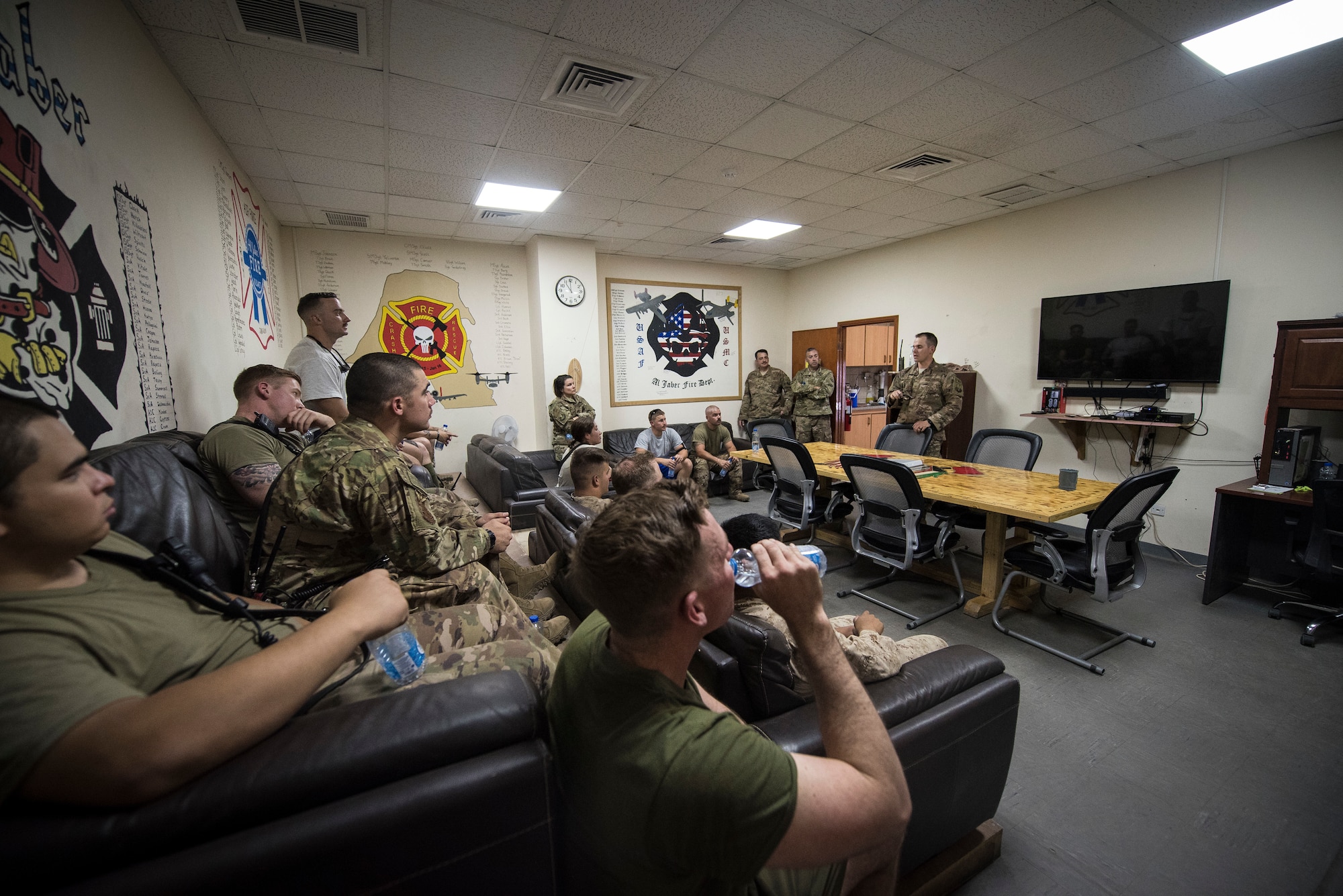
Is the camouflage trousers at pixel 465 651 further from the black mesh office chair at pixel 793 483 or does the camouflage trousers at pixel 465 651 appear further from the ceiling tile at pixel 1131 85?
the ceiling tile at pixel 1131 85

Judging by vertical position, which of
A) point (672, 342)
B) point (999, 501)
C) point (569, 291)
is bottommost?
point (999, 501)

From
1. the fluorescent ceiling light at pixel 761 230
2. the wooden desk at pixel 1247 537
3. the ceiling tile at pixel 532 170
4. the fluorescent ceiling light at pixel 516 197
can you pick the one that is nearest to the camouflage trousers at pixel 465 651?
the ceiling tile at pixel 532 170

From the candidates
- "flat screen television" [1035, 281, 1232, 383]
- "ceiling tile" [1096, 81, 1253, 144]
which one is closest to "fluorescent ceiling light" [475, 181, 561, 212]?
"ceiling tile" [1096, 81, 1253, 144]

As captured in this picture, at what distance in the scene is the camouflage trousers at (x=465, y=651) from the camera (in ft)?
3.45

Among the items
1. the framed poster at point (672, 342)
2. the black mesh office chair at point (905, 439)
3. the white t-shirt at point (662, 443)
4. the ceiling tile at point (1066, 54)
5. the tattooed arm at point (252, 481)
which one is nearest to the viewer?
the tattooed arm at point (252, 481)

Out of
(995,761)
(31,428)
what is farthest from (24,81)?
(995,761)

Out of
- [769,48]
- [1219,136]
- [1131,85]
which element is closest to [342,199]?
[769,48]

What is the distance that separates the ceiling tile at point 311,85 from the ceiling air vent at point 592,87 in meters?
0.83

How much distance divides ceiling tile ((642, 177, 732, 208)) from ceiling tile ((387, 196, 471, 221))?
5.23 ft

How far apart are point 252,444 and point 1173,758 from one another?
344cm

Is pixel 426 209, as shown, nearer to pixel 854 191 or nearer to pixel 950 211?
pixel 854 191

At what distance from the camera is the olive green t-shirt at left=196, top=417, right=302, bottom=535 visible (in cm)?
180

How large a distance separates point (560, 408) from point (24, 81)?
165 inches

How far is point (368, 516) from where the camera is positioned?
156 cm
